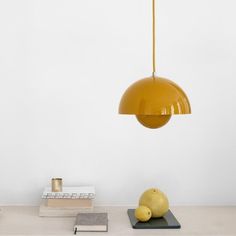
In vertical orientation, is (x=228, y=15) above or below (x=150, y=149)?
above

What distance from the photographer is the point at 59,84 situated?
2.03 meters

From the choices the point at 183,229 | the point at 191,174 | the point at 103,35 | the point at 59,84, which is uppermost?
the point at 103,35

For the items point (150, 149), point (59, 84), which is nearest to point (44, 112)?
point (59, 84)

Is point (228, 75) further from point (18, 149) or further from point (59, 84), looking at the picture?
point (18, 149)

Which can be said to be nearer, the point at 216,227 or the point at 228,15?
the point at 216,227

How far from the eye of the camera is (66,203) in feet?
6.07

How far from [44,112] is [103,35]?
425 millimetres

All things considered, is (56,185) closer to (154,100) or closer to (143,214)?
(143,214)

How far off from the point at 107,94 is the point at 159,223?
0.62 m

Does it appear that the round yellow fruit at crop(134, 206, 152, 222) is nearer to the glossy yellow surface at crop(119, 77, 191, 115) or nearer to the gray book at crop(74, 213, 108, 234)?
the gray book at crop(74, 213, 108, 234)

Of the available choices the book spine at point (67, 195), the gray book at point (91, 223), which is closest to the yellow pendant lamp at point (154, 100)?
the gray book at point (91, 223)

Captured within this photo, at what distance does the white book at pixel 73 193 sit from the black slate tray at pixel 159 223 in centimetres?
20

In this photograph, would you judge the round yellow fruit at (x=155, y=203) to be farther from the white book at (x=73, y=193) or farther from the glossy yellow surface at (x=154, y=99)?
the glossy yellow surface at (x=154, y=99)

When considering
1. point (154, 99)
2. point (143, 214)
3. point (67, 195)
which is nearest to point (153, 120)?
point (154, 99)
